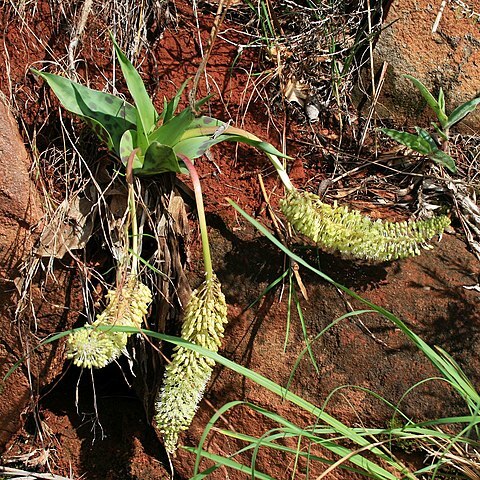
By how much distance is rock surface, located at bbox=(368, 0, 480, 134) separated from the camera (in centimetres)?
250

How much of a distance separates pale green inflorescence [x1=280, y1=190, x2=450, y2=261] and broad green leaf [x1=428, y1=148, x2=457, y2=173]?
1.16ft

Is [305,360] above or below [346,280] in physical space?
below

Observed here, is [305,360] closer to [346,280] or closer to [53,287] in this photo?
[346,280]

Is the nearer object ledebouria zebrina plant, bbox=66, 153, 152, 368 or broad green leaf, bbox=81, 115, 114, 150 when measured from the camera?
ledebouria zebrina plant, bbox=66, 153, 152, 368

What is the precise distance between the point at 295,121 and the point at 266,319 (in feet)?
2.61

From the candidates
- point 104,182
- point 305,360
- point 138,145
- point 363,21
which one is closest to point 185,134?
point 138,145

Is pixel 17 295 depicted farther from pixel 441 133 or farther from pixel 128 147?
pixel 441 133

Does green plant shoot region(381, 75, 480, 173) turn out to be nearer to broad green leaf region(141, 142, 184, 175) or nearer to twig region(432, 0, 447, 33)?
twig region(432, 0, 447, 33)

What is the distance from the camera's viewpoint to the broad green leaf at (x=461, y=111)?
2297 millimetres

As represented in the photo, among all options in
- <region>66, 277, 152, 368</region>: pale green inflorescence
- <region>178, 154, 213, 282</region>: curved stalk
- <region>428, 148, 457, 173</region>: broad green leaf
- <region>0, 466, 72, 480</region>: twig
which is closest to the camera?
<region>66, 277, 152, 368</region>: pale green inflorescence

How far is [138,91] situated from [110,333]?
0.80 meters

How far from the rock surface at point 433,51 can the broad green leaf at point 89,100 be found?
1.07 meters

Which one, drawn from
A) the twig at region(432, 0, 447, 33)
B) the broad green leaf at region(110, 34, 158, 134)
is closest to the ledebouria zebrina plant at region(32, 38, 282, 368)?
the broad green leaf at region(110, 34, 158, 134)

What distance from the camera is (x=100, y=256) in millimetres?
2285
